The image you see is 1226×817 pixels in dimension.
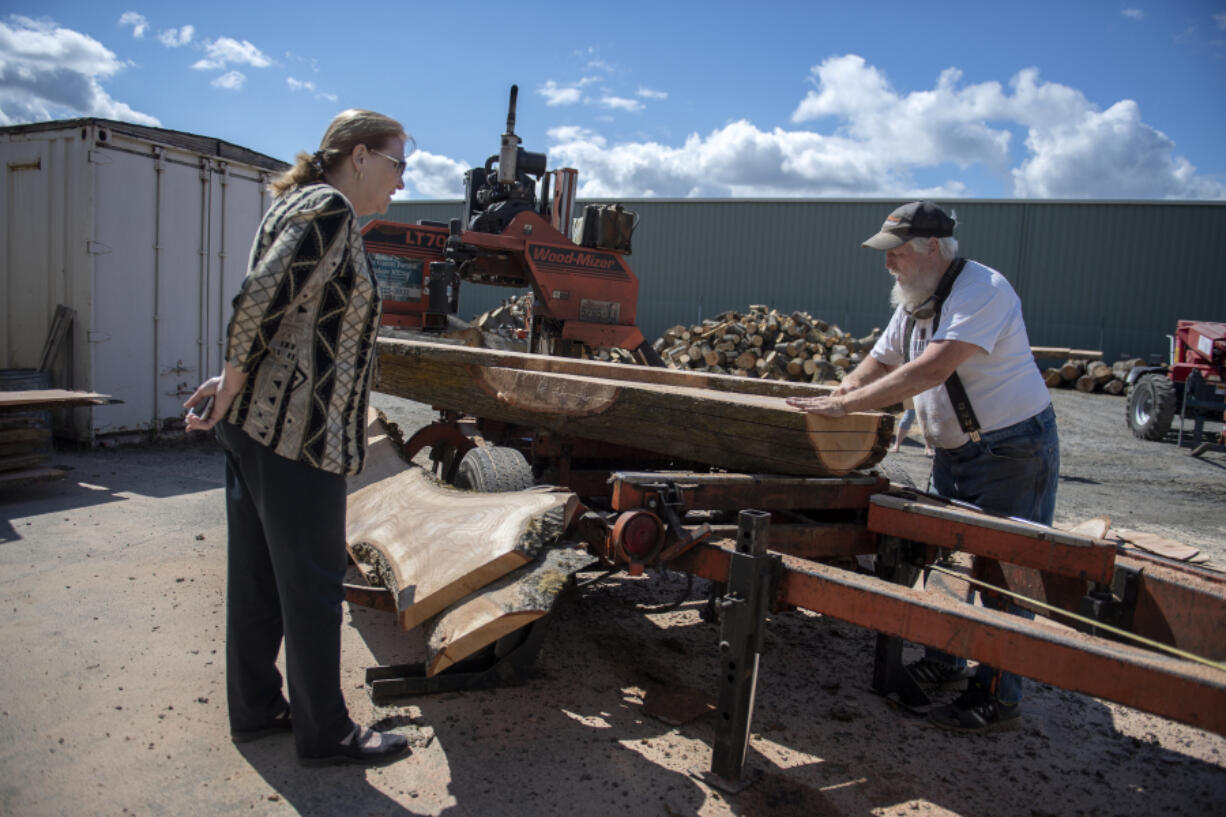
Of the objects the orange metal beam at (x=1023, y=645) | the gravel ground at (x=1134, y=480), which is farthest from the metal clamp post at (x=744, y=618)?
the gravel ground at (x=1134, y=480)

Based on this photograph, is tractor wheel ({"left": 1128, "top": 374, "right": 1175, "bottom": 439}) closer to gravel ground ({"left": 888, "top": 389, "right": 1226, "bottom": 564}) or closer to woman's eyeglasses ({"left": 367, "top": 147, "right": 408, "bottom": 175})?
gravel ground ({"left": 888, "top": 389, "right": 1226, "bottom": 564})

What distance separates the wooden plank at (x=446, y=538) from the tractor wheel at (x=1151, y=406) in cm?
1127

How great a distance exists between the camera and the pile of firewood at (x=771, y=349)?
13055 mm

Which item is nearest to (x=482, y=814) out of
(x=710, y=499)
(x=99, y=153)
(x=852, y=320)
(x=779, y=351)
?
(x=710, y=499)

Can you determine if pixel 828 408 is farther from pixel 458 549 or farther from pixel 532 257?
pixel 532 257

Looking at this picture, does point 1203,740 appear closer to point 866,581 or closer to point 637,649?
point 866,581

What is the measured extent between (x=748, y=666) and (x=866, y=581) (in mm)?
422

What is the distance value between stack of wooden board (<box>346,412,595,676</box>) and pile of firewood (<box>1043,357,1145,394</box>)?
15.9 meters

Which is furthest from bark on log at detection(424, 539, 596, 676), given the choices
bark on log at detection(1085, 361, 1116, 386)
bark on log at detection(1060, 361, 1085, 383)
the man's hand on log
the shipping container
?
bark on log at detection(1060, 361, 1085, 383)

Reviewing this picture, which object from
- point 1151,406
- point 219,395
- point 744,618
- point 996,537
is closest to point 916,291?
point 996,537

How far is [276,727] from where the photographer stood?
104 inches

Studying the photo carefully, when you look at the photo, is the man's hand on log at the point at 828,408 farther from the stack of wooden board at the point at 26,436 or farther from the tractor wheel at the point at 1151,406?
the tractor wheel at the point at 1151,406

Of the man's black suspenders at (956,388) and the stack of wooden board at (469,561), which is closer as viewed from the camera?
the stack of wooden board at (469,561)

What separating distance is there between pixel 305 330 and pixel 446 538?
3.32 ft
